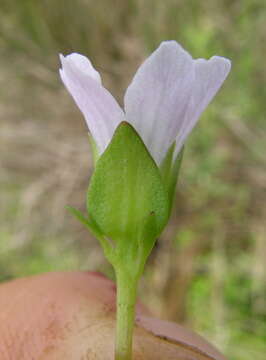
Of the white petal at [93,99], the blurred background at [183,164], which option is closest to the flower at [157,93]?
the white petal at [93,99]

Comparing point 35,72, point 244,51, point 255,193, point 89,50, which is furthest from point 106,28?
point 255,193

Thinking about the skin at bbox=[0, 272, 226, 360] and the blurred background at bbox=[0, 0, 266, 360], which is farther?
the blurred background at bbox=[0, 0, 266, 360]

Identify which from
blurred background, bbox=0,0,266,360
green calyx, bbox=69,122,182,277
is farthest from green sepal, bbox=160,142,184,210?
blurred background, bbox=0,0,266,360

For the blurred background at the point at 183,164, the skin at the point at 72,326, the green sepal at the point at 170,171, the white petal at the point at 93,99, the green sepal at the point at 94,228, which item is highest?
the blurred background at the point at 183,164

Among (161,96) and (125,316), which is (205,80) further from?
(125,316)

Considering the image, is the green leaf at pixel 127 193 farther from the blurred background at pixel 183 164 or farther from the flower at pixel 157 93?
the blurred background at pixel 183 164

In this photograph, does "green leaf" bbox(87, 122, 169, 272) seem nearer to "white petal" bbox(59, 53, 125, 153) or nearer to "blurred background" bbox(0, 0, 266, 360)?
"white petal" bbox(59, 53, 125, 153)
